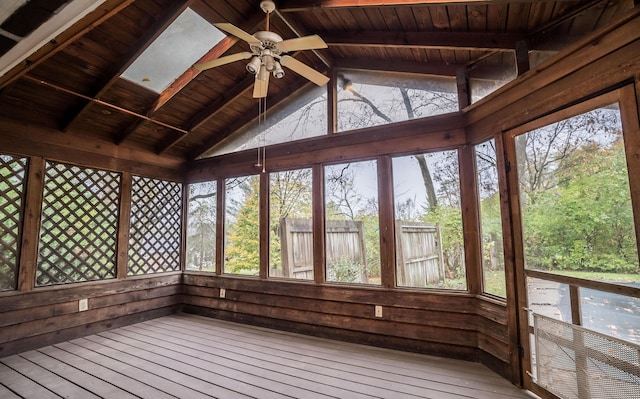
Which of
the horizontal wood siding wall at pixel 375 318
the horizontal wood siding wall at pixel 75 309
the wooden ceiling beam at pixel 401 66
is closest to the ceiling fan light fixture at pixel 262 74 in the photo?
the wooden ceiling beam at pixel 401 66

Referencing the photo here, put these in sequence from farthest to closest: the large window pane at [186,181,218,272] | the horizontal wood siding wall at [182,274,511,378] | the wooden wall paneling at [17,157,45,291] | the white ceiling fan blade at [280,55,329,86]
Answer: the large window pane at [186,181,218,272] → the wooden wall paneling at [17,157,45,291] → the horizontal wood siding wall at [182,274,511,378] → the white ceiling fan blade at [280,55,329,86]

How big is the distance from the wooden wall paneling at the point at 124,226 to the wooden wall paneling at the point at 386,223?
11.7ft

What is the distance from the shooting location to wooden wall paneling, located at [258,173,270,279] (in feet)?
14.3

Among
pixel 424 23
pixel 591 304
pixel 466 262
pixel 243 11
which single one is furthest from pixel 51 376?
pixel 424 23

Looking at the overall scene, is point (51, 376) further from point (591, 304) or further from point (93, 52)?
point (591, 304)

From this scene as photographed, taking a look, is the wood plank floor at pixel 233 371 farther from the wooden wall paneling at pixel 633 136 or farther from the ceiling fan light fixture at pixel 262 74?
the ceiling fan light fixture at pixel 262 74

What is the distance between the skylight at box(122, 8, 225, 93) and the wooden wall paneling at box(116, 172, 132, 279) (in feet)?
5.15

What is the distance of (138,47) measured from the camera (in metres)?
3.09

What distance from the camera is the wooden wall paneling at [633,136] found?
1790 millimetres

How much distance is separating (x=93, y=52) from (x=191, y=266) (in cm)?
326

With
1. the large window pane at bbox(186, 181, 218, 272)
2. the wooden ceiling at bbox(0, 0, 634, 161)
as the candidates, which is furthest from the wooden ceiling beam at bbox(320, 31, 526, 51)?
the large window pane at bbox(186, 181, 218, 272)

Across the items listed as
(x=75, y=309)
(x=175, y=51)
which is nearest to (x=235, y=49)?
(x=175, y=51)

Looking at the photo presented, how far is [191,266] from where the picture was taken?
513 centimetres

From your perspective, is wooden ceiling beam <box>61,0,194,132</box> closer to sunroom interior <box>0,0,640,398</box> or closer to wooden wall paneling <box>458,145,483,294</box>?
sunroom interior <box>0,0,640,398</box>
